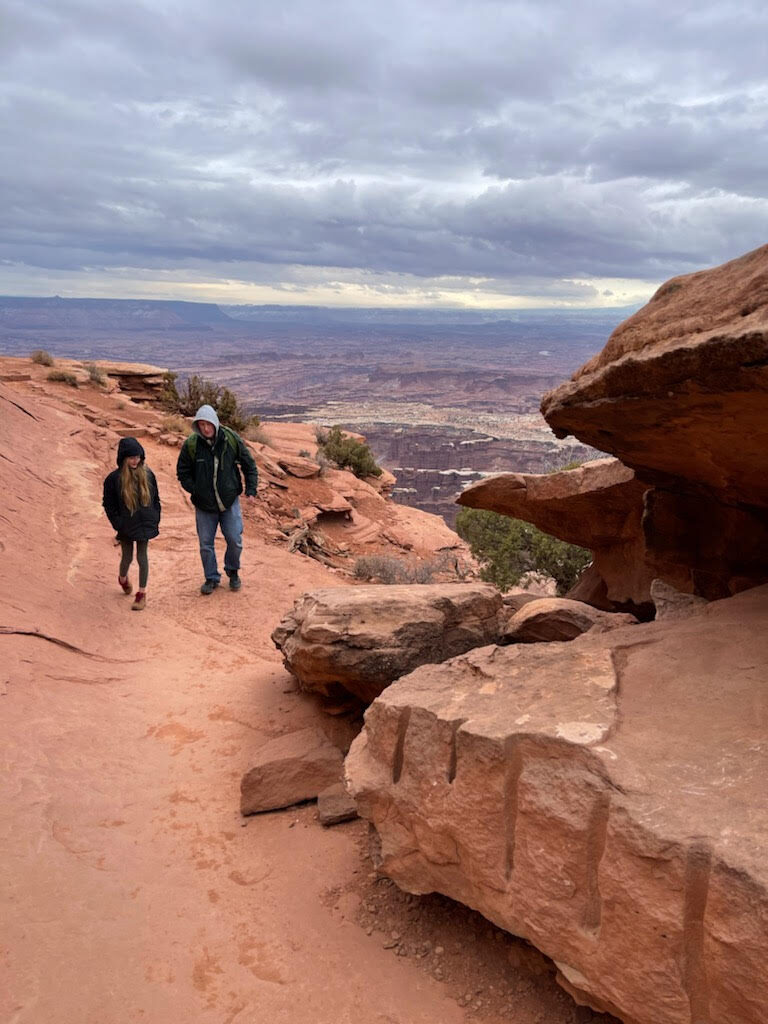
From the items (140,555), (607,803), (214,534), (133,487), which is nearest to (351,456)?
(214,534)

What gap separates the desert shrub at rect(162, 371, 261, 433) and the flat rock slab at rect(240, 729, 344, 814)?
48.2ft

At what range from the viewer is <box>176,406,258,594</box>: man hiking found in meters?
7.46

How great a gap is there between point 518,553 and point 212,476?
6.16 meters

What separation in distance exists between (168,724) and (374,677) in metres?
1.69

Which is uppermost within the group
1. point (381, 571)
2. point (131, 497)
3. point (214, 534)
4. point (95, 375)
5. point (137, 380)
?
point (95, 375)

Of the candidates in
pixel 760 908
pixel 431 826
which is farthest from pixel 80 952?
pixel 760 908

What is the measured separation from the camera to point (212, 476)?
24.7 ft

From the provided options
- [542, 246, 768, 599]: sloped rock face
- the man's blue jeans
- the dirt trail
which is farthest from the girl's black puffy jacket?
[542, 246, 768, 599]: sloped rock face

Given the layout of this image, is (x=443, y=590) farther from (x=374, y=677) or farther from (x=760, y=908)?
(x=760, y=908)

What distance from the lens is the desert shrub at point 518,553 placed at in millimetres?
11516

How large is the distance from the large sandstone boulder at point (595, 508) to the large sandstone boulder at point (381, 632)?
4.32 ft

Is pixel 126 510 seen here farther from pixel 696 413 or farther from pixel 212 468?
pixel 696 413

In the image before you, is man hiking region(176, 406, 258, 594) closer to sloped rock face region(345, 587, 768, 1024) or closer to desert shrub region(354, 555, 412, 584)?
→ desert shrub region(354, 555, 412, 584)

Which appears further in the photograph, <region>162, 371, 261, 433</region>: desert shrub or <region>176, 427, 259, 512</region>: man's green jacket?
<region>162, 371, 261, 433</region>: desert shrub
